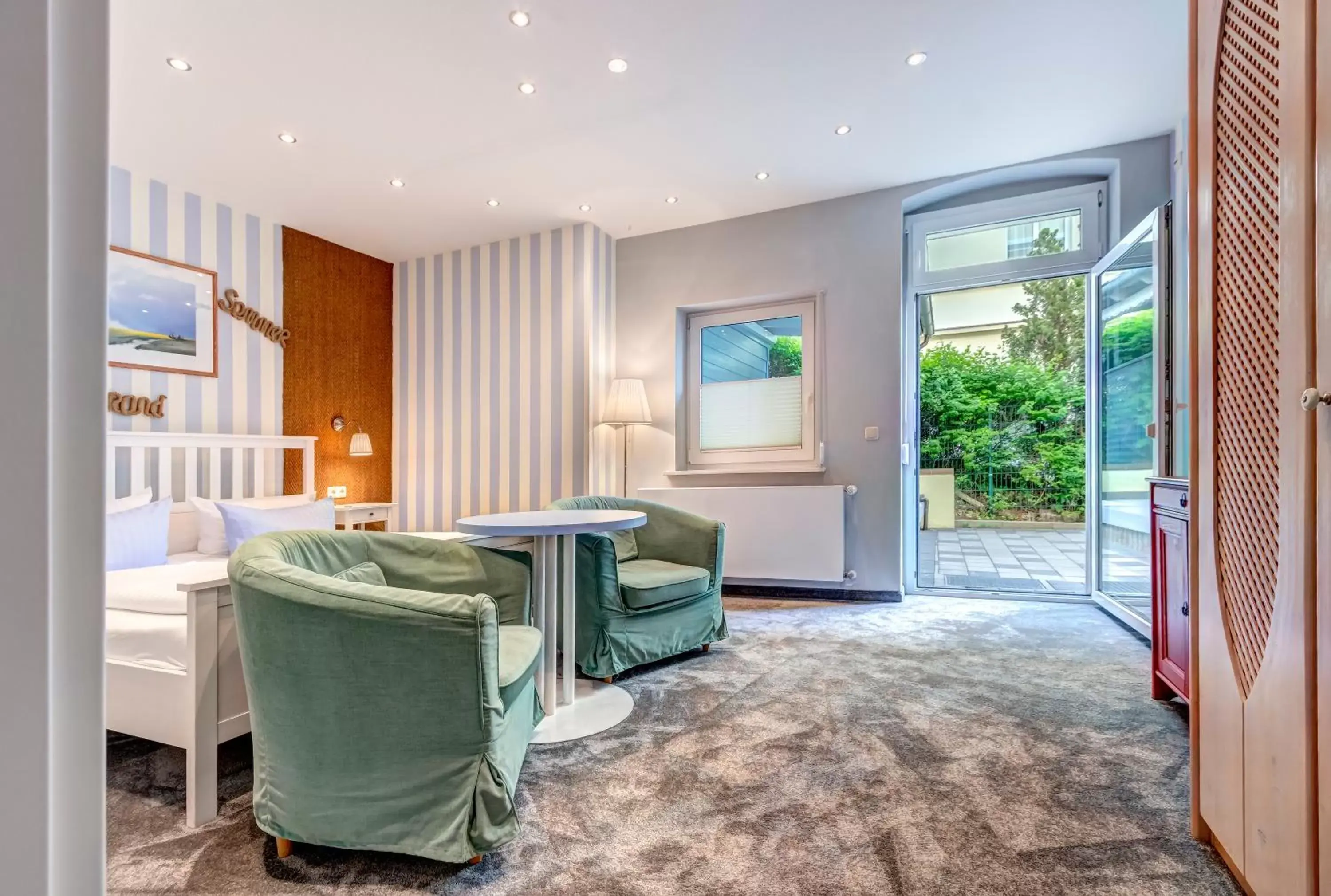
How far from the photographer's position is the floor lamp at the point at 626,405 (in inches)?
173

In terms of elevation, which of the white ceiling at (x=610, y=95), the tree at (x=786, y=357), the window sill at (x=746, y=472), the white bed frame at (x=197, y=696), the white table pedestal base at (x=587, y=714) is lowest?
the white table pedestal base at (x=587, y=714)

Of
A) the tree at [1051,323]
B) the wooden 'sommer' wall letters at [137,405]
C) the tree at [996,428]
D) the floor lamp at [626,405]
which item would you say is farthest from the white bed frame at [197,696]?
the tree at [1051,323]

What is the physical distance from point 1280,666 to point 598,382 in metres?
3.98

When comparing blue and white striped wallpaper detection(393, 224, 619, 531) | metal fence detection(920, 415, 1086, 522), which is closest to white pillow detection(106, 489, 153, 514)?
blue and white striped wallpaper detection(393, 224, 619, 531)

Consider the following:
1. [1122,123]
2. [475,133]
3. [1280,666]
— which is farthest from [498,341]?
[1280,666]

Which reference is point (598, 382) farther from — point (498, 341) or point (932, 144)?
point (932, 144)

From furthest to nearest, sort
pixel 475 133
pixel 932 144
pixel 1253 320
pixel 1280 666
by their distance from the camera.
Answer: pixel 932 144, pixel 475 133, pixel 1253 320, pixel 1280 666

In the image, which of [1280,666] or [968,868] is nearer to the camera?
[1280,666]

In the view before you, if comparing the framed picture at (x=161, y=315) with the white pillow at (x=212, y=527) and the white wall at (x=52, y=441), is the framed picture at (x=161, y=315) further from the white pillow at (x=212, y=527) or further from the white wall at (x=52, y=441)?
the white wall at (x=52, y=441)

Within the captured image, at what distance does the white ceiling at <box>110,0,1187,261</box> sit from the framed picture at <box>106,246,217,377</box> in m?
0.53

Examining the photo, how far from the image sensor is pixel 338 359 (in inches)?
189

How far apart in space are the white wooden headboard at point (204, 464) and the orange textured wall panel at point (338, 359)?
4.4 inches

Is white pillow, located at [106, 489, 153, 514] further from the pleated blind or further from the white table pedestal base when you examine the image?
the pleated blind

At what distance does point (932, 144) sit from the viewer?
3.58m
